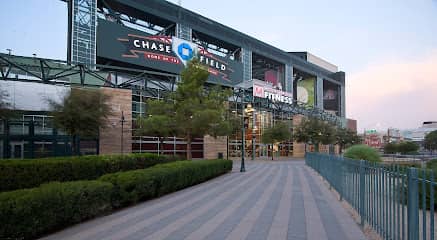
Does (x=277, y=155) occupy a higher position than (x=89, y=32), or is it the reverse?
(x=89, y=32)

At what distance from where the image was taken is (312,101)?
84.1 metres

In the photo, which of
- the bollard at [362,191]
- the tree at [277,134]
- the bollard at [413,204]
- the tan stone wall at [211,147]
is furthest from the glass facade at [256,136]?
the bollard at [413,204]

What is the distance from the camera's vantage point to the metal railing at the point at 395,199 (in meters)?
4.04

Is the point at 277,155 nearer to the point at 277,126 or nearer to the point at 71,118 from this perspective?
the point at 277,126

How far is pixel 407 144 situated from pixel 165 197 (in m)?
61.2

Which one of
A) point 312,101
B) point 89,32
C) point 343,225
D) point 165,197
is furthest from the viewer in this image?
point 312,101

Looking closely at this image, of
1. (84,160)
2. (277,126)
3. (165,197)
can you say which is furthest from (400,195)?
(277,126)

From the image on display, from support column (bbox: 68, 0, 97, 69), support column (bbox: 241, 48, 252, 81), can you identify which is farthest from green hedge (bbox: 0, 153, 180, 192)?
support column (bbox: 241, 48, 252, 81)

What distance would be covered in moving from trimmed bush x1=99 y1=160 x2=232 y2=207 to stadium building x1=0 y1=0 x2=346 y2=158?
34.4 feet

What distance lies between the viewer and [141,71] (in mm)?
36688

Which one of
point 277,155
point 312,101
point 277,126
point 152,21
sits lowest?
point 277,155

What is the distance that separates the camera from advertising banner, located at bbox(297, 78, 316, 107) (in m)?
83.5

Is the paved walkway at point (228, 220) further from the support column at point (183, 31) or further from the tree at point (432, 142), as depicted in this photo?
the tree at point (432, 142)

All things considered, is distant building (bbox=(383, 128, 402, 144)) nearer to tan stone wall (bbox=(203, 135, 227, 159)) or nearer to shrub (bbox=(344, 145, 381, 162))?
tan stone wall (bbox=(203, 135, 227, 159))
